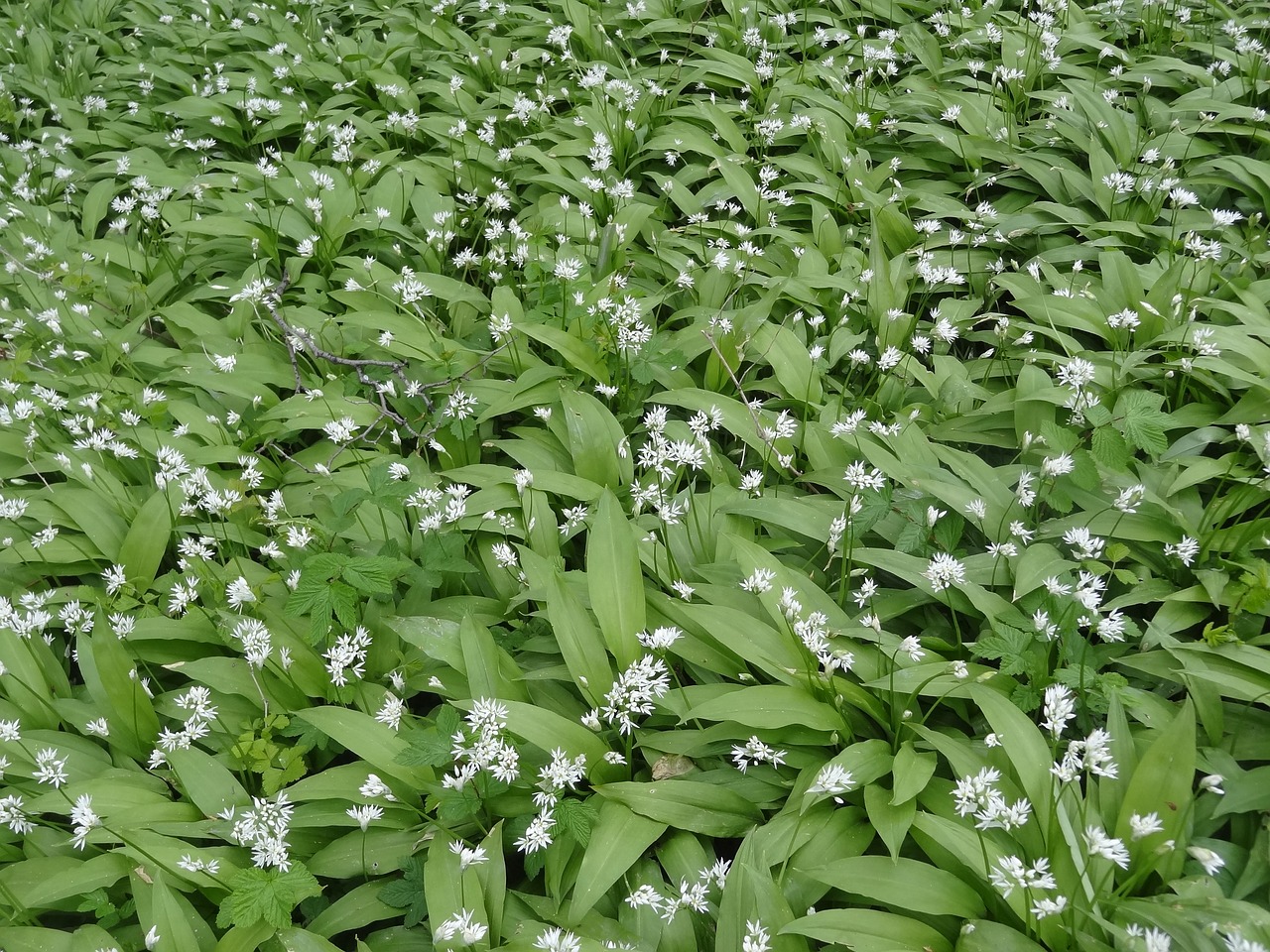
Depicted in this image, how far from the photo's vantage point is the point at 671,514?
2660mm

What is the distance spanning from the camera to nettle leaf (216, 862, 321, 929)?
1.94 metres

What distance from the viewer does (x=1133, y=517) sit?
265cm

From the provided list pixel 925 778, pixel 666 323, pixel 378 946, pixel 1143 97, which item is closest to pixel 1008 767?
pixel 925 778

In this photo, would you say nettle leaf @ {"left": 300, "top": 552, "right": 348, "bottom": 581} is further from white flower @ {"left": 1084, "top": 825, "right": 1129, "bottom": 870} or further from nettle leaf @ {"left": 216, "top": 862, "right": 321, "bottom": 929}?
white flower @ {"left": 1084, "top": 825, "right": 1129, "bottom": 870}

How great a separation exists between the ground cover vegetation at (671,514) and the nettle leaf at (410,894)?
0.01 metres

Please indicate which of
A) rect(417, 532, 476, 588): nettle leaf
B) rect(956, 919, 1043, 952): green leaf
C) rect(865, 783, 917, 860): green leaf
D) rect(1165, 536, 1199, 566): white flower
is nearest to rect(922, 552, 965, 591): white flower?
rect(865, 783, 917, 860): green leaf

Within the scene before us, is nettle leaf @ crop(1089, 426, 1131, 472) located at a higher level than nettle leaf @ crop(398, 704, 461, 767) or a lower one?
higher

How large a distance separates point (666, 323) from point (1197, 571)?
2.28 meters

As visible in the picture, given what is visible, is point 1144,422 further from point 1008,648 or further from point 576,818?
point 576,818

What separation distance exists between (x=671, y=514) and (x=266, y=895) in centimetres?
148

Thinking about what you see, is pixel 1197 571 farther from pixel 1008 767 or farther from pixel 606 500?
pixel 606 500

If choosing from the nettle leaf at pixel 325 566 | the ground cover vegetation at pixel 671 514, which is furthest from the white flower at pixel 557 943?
the nettle leaf at pixel 325 566

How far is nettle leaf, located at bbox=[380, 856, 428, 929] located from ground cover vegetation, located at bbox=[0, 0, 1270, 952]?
0.01 m

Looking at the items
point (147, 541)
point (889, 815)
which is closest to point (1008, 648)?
point (889, 815)
